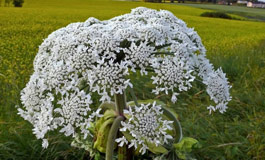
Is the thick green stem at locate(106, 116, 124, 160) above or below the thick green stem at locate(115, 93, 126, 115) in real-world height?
below

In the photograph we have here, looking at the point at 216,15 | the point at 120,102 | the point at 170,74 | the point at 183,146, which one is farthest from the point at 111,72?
the point at 216,15

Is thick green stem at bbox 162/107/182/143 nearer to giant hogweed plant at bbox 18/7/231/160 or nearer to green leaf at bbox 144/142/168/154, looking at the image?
green leaf at bbox 144/142/168/154

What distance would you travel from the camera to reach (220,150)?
333 cm

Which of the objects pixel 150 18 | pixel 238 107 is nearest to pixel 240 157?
pixel 238 107

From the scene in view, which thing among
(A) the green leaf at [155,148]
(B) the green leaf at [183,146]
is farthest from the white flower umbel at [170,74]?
(B) the green leaf at [183,146]

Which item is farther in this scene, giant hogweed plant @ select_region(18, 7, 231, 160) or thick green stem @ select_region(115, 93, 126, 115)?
thick green stem @ select_region(115, 93, 126, 115)

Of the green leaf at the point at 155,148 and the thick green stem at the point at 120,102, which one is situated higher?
the thick green stem at the point at 120,102

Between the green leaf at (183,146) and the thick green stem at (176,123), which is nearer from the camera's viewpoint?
the thick green stem at (176,123)

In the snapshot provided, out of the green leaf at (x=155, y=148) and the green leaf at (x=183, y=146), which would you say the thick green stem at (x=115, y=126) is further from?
the green leaf at (x=183, y=146)

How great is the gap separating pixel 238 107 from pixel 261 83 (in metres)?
1.20

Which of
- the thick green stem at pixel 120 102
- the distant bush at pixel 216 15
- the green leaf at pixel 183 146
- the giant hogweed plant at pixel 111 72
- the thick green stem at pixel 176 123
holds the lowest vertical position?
the distant bush at pixel 216 15

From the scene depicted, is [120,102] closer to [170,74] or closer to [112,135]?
[112,135]

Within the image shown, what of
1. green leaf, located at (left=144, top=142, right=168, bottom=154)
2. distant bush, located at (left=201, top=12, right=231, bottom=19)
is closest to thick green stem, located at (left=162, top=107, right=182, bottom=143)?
green leaf, located at (left=144, top=142, right=168, bottom=154)

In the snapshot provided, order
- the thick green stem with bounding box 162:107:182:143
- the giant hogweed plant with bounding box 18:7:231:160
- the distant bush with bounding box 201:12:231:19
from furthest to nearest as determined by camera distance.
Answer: the distant bush with bounding box 201:12:231:19
the thick green stem with bounding box 162:107:182:143
the giant hogweed plant with bounding box 18:7:231:160
